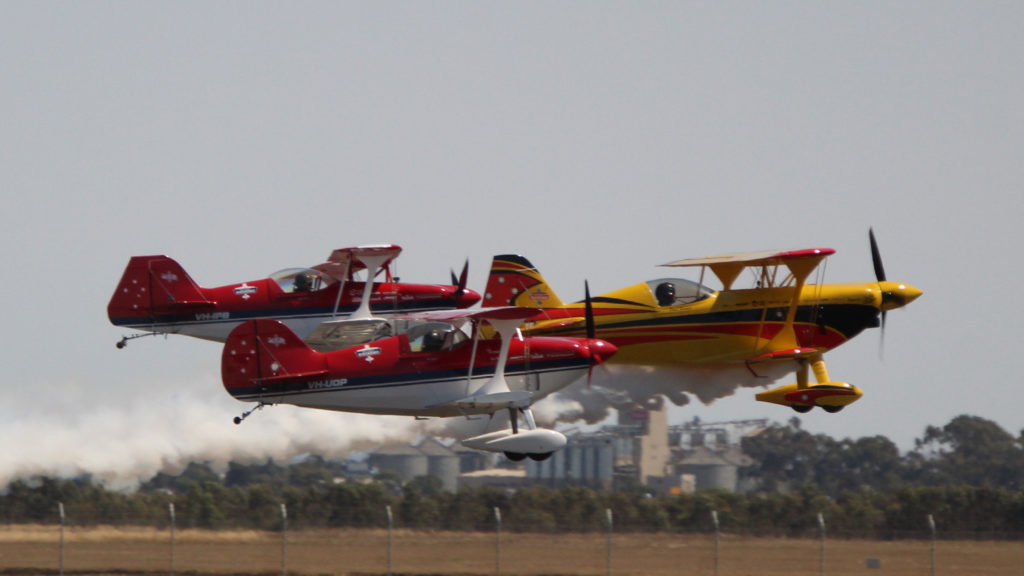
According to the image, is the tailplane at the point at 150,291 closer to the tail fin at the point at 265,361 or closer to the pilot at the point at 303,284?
the pilot at the point at 303,284

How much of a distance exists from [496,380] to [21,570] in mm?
11339

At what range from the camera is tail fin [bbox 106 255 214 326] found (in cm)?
3403

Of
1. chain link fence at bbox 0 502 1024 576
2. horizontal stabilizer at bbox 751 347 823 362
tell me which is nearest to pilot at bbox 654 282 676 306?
horizontal stabilizer at bbox 751 347 823 362

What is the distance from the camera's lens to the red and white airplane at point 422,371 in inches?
1131

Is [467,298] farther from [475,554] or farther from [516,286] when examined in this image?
[475,554]

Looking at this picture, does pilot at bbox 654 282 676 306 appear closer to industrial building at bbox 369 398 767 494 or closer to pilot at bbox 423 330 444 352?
pilot at bbox 423 330 444 352

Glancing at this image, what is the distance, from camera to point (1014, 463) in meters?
58.9

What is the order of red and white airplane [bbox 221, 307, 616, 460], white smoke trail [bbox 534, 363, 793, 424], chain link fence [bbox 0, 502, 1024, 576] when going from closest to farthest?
red and white airplane [bbox 221, 307, 616, 460]
chain link fence [bbox 0, 502, 1024, 576]
white smoke trail [bbox 534, 363, 793, 424]

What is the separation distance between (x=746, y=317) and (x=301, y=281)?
1034cm

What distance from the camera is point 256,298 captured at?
3422 centimetres

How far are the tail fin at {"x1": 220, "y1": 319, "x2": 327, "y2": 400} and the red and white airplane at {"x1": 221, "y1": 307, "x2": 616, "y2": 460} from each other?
20 millimetres

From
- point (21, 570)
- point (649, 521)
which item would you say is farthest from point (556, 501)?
point (21, 570)

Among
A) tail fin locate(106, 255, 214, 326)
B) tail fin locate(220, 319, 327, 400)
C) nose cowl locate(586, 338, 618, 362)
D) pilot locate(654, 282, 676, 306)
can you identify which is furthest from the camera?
tail fin locate(106, 255, 214, 326)

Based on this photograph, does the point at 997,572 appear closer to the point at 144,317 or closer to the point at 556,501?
the point at 556,501
